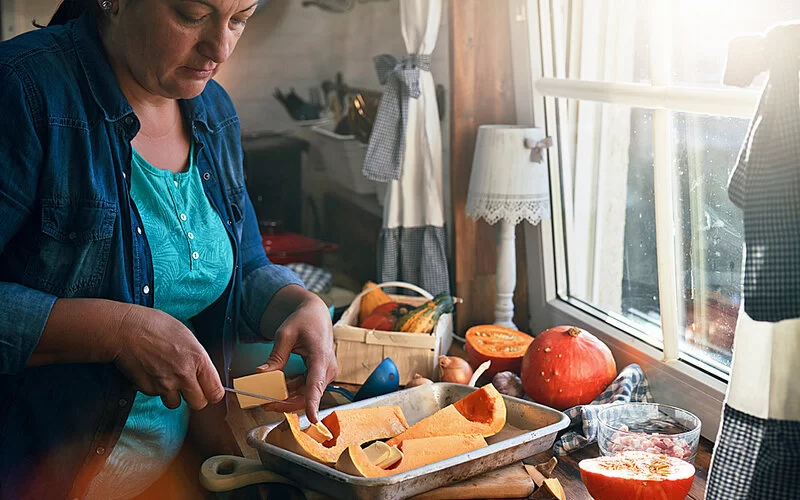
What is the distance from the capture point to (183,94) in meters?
1.16

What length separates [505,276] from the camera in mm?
1866

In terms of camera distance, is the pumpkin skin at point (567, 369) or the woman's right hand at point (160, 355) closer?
the woman's right hand at point (160, 355)

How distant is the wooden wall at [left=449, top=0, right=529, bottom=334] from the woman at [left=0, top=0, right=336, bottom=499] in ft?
2.26

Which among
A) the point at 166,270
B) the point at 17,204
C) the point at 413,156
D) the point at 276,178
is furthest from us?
the point at 276,178

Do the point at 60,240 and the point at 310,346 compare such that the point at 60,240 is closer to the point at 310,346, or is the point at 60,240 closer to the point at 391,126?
the point at 310,346

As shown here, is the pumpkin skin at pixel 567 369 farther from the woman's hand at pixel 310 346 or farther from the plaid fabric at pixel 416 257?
the plaid fabric at pixel 416 257

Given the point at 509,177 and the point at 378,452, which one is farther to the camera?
the point at 509,177

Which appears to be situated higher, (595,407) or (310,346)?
(310,346)

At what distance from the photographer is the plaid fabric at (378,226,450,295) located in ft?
6.52

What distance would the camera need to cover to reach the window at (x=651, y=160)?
4.24 feet

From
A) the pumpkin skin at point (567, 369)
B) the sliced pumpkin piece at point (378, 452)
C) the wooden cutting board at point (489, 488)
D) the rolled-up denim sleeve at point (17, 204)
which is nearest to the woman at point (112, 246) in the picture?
the rolled-up denim sleeve at point (17, 204)

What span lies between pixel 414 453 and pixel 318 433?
6.3 inches

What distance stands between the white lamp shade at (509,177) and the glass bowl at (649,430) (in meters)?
0.61

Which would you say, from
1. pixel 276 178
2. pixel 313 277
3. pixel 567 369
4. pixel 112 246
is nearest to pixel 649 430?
pixel 567 369
